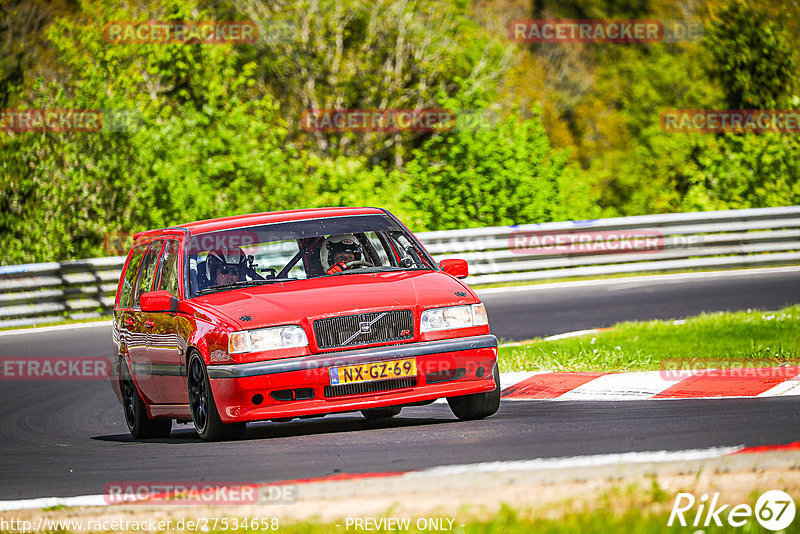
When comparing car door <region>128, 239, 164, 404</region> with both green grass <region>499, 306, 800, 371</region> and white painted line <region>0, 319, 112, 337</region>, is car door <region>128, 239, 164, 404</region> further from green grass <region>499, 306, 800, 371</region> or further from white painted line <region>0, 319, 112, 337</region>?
white painted line <region>0, 319, 112, 337</region>

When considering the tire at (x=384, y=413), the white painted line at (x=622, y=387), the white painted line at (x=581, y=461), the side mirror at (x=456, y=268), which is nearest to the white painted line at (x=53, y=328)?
the tire at (x=384, y=413)

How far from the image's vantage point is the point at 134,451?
28.2 feet

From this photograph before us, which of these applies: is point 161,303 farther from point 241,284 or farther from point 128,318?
point 128,318

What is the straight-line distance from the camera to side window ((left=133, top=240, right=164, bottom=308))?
1012cm

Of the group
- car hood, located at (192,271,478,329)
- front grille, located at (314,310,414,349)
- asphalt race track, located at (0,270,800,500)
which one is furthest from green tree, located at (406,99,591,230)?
front grille, located at (314,310,414,349)

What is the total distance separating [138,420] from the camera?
31.7 feet

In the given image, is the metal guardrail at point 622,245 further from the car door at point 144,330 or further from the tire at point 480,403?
the tire at point 480,403

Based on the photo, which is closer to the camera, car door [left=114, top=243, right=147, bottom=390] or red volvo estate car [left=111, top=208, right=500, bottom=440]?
red volvo estate car [left=111, top=208, right=500, bottom=440]

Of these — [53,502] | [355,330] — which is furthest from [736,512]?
[355,330]

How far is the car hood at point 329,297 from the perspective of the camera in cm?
811

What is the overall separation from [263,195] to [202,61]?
7.22 meters

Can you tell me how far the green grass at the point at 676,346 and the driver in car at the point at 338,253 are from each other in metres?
2.19

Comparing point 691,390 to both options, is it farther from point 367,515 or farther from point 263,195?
point 263,195

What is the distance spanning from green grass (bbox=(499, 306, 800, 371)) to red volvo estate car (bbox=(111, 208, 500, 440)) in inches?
75.1
